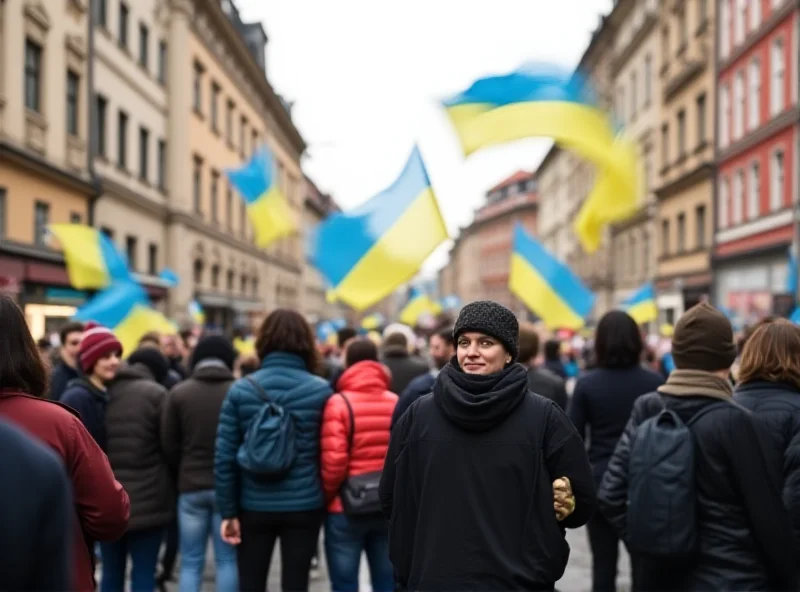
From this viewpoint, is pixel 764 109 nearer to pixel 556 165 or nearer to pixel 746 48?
pixel 746 48

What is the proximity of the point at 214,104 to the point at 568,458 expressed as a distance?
33867 mm

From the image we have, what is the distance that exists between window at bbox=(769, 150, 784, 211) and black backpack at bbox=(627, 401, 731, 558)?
2268 centimetres

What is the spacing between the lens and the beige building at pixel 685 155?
1187 inches

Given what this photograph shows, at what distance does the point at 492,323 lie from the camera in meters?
2.90

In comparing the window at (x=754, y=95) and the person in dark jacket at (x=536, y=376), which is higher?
the window at (x=754, y=95)

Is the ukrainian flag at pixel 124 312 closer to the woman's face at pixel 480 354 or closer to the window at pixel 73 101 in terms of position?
the woman's face at pixel 480 354

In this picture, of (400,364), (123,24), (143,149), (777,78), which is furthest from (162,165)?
(400,364)

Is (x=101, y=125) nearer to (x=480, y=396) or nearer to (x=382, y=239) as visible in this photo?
(x=382, y=239)

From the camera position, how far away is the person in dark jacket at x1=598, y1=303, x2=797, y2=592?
320 centimetres

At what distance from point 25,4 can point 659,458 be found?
1672cm

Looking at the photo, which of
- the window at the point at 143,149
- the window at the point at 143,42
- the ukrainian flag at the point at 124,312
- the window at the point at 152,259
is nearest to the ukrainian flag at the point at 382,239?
the ukrainian flag at the point at 124,312

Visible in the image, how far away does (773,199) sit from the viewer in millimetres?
24562

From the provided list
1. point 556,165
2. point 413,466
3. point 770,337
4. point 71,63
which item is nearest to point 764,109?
point 71,63

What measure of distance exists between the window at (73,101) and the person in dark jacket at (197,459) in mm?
16500
